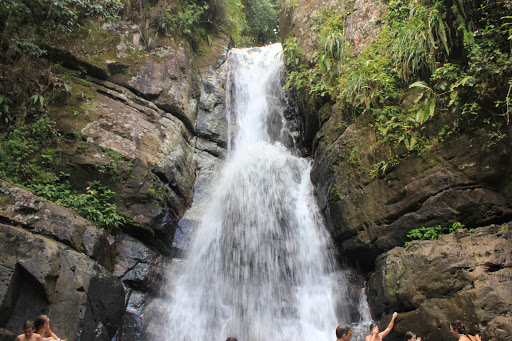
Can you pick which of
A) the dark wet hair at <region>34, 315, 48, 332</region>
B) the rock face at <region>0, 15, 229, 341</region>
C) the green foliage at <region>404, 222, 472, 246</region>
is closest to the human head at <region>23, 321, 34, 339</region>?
the dark wet hair at <region>34, 315, 48, 332</region>

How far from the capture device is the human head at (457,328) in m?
4.51

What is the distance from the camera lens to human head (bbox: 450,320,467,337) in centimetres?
451

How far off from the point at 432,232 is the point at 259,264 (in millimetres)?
4109

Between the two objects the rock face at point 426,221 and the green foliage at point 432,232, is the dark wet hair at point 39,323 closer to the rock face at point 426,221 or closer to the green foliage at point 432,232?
the rock face at point 426,221

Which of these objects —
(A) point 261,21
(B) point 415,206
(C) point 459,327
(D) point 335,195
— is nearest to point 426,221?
(B) point 415,206

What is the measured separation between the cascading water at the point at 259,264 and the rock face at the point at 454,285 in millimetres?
1743

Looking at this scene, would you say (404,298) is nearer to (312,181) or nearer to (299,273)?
(299,273)

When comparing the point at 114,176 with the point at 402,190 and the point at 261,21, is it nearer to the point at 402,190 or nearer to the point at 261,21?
the point at 402,190

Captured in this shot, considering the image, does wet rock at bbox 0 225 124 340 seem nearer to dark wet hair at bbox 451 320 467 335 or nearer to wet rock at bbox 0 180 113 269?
wet rock at bbox 0 180 113 269

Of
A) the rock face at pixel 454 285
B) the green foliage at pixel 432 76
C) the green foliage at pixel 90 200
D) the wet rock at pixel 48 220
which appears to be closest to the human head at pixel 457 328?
the rock face at pixel 454 285

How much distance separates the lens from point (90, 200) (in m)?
7.07

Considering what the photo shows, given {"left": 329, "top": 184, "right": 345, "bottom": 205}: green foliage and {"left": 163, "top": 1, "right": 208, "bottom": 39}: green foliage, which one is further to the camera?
{"left": 163, "top": 1, "right": 208, "bottom": 39}: green foliage

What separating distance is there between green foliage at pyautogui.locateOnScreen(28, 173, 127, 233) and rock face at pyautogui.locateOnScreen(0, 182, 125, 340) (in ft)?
2.43

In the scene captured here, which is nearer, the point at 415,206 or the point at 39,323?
the point at 39,323
